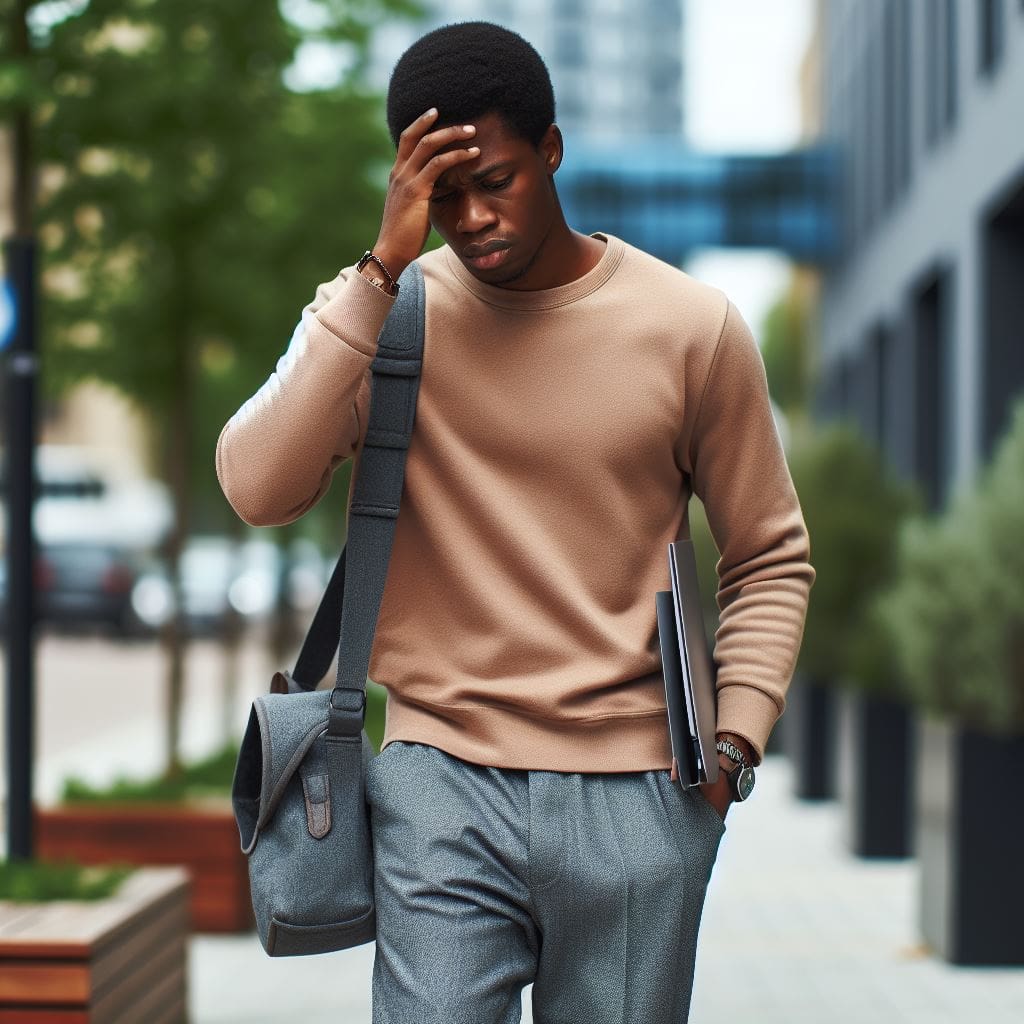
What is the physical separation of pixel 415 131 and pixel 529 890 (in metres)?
0.99

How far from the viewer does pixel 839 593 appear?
517 inches

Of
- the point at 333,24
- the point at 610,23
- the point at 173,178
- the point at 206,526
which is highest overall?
the point at 610,23

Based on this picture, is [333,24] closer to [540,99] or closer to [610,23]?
[540,99]

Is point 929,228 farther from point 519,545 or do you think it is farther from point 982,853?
point 519,545

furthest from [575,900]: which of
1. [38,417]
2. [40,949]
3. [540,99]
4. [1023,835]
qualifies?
[1023,835]

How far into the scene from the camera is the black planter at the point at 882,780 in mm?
9977

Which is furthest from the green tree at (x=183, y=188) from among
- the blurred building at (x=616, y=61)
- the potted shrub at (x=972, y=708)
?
the blurred building at (x=616, y=61)

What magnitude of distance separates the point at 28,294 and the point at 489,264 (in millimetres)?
3402

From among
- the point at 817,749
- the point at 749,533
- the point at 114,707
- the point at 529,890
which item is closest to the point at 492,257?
the point at 749,533

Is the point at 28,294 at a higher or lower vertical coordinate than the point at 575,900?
higher

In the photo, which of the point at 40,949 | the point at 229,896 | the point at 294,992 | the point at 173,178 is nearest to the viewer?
the point at 40,949

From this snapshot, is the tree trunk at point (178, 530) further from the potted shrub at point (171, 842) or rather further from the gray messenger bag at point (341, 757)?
the gray messenger bag at point (341, 757)

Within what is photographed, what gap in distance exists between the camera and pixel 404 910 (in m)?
2.54

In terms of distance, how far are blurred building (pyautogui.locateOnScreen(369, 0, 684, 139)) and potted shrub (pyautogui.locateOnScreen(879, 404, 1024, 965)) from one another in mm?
149235
